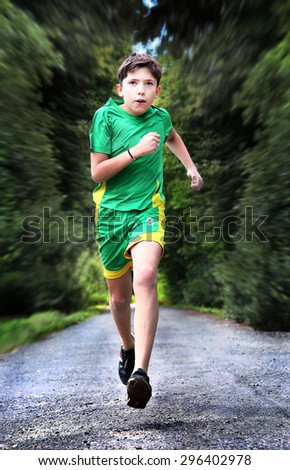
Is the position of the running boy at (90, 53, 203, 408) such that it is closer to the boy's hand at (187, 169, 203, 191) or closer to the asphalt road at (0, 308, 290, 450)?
the boy's hand at (187, 169, 203, 191)

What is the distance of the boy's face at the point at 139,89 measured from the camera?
3.04 m

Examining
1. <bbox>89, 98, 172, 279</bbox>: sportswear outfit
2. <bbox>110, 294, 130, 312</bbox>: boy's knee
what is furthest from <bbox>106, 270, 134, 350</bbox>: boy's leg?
<bbox>89, 98, 172, 279</bbox>: sportswear outfit

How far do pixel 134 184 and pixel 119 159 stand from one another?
8.4 inches

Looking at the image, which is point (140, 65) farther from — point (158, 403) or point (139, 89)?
point (158, 403)

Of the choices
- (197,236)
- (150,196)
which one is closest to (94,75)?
(197,236)

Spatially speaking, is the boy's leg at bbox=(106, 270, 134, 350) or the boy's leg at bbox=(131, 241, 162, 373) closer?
the boy's leg at bbox=(131, 241, 162, 373)

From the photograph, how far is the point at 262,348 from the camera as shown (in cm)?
729

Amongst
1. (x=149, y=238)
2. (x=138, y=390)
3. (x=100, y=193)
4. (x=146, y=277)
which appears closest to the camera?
(x=138, y=390)

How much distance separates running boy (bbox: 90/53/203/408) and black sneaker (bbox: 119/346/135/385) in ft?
1.57

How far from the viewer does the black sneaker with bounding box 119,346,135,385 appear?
3.43 meters

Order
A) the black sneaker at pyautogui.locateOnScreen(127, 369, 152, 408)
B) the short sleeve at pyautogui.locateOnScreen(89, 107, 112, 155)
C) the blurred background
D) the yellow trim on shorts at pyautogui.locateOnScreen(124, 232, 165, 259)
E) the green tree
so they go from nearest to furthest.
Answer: the black sneaker at pyautogui.locateOnScreen(127, 369, 152, 408)
the yellow trim on shorts at pyautogui.locateOnScreen(124, 232, 165, 259)
the short sleeve at pyautogui.locateOnScreen(89, 107, 112, 155)
the blurred background
the green tree

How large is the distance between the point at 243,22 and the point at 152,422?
312 inches

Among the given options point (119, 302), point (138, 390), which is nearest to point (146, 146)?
point (119, 302)

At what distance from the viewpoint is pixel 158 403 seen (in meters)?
3.59
